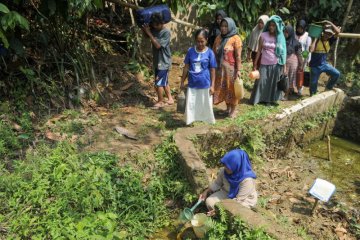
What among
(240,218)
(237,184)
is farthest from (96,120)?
(240,218)

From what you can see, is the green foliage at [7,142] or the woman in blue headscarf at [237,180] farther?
the green foliage at [7,142]

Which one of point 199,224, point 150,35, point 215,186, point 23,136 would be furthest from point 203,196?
point 150,35

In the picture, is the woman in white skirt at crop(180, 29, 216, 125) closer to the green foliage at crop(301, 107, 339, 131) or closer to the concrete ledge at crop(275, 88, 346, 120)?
the concrete ledge at crop(275, 88, 346, 120)

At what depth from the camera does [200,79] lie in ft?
19.3

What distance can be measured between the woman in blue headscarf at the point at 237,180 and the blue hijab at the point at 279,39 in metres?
2.80

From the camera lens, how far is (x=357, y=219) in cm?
557

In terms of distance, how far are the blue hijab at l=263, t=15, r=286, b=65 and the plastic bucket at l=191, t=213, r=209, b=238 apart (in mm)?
3539

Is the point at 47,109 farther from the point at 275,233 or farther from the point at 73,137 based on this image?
the point at 275,233

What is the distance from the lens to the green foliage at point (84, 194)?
4.11 m

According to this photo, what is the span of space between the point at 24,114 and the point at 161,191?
2418mm

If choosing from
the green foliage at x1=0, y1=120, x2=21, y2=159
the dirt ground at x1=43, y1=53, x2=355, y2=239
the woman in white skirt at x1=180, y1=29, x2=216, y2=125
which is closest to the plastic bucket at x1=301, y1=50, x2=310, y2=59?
the dirt ground at x1=43, y1=53, x2=355, y2=239

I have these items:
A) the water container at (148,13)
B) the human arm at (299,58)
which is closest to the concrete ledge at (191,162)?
the water container at (148,13)

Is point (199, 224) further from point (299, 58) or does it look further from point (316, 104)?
point (299, 58)

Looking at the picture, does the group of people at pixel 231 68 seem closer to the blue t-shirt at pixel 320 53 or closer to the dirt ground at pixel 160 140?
the blue t-shirt at pixel 320 53
